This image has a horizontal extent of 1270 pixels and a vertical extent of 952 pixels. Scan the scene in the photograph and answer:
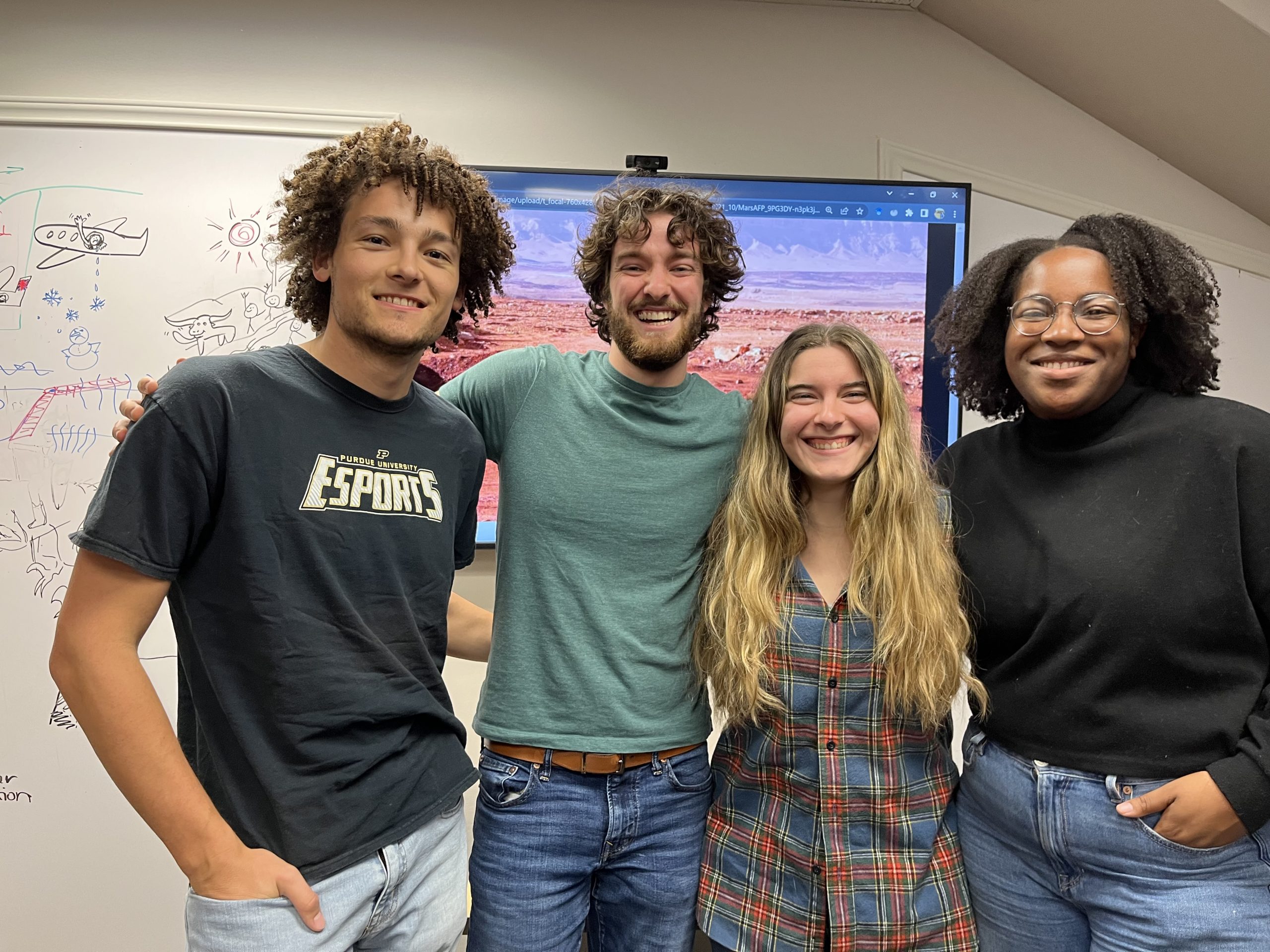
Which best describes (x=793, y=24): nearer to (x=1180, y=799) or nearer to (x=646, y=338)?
(x=646, y=338)

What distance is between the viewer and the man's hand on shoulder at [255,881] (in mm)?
1021

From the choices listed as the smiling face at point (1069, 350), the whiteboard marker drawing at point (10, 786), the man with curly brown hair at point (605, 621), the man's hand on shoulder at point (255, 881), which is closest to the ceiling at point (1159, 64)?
the smiling face at point (1069, 350)

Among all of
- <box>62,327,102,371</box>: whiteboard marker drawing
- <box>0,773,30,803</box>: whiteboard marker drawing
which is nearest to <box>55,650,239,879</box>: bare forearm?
<box>62,327,102,371</box>: whiteboard marker drawing

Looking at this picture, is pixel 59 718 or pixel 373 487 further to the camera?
pixel 59 718

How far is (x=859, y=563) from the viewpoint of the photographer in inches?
56.5

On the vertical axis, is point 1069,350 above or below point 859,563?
above

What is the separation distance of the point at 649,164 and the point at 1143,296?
1.41m

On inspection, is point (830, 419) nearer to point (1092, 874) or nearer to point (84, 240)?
point (1092, 874)

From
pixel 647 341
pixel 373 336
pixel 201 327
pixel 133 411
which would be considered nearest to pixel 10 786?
pixel 201 327

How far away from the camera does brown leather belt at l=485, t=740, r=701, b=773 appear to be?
4.54 ft

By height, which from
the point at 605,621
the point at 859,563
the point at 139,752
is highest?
the point at 859,563

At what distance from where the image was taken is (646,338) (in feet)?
5.04

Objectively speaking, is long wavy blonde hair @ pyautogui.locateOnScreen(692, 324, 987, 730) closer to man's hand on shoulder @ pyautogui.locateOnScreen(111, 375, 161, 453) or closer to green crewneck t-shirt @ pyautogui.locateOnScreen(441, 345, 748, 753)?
green crewneck t-shirt @ pyautogui.locateOnScreen(441, 345, 748, 753)

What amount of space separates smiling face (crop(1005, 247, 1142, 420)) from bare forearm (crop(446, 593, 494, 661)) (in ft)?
3.56
